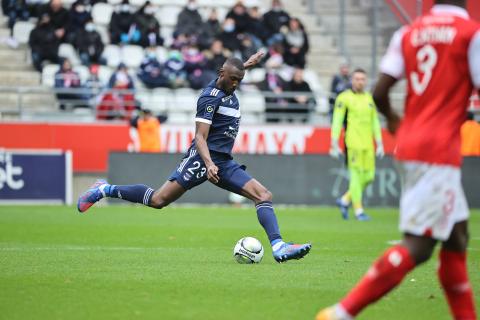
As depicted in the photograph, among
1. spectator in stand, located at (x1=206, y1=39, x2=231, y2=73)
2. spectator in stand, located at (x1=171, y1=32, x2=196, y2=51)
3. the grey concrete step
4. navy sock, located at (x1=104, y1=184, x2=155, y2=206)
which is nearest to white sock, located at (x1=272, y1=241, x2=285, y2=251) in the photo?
navy sock, located at (x1=104, y1=184, x2=155, y2=206)

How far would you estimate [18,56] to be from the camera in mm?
28812

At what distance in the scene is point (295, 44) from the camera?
98.4ft

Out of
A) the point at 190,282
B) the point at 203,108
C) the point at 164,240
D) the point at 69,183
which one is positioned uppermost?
the point at 203,108

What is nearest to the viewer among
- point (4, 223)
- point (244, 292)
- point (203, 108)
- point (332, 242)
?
point (244, 292)

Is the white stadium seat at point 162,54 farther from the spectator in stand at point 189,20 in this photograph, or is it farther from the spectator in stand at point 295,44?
the spectator in stand at point 295,44

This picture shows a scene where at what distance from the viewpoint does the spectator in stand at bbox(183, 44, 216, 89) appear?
28.0 m

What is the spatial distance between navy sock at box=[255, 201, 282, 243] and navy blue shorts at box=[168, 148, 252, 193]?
35cm

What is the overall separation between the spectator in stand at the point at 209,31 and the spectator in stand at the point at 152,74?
176cm

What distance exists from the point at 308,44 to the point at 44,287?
2168 centimetres

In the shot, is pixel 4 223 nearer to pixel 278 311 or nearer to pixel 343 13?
pixel 278 311

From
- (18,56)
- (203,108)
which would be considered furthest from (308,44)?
(203,108)

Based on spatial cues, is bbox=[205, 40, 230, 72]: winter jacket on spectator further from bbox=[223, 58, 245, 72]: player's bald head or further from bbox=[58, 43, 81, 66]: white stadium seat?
bbox=[223, 58, 245, 72]: player's bald head

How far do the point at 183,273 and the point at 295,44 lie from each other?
65.5 feet

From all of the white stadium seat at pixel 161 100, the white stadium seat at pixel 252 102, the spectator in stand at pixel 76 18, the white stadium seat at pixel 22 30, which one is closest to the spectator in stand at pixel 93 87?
the white stadium seat at pixel 161 100
